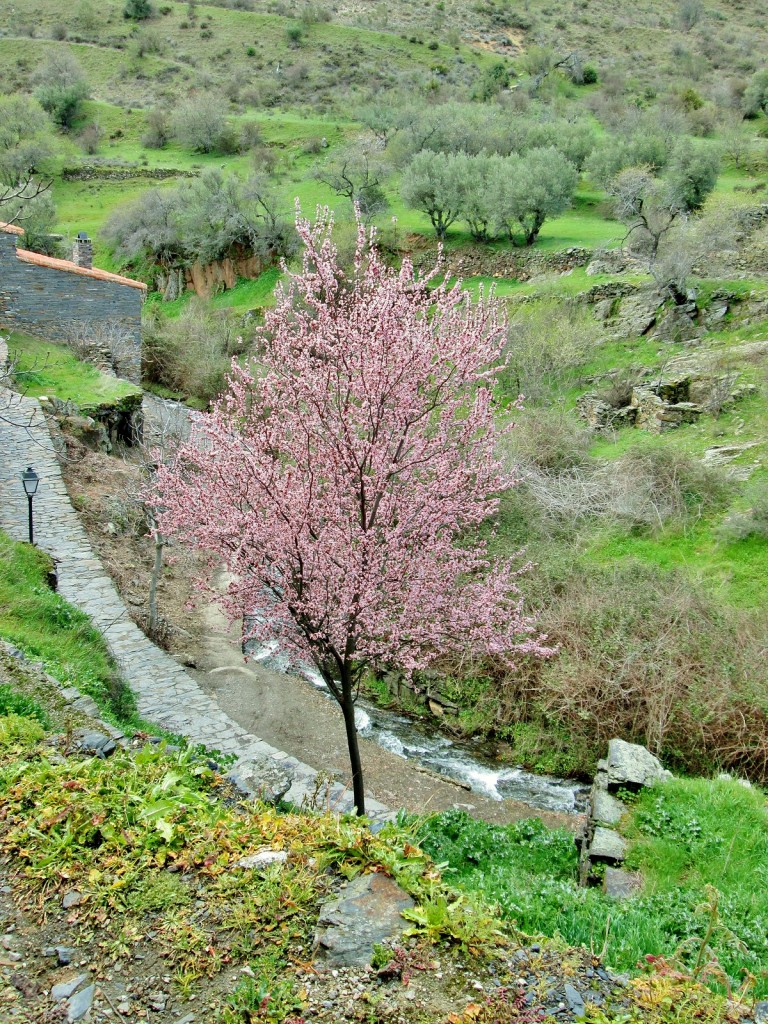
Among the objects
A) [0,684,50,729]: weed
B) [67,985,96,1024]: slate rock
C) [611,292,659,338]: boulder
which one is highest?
[611,292,659,338]: boulder

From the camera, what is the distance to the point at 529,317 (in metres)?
24.4

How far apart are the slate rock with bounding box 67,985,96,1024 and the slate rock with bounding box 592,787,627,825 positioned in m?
6.02

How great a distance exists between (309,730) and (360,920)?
7.78 meters

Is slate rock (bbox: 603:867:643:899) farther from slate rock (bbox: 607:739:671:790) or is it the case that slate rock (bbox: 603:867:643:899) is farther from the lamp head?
the lamp head

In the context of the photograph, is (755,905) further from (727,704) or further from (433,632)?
(727,704)

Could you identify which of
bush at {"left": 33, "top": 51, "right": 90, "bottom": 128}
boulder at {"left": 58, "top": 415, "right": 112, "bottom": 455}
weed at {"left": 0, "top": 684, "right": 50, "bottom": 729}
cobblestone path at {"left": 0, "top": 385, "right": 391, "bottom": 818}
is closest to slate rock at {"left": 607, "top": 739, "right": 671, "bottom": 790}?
cobblestone path at {"left": 0, "top": 385, "right": 391, "bottom": 818}

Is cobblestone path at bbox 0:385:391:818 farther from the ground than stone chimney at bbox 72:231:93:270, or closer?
closer

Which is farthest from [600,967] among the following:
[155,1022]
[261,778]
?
[261,778]

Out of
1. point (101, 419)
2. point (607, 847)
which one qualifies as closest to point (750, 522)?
point (607, 847)

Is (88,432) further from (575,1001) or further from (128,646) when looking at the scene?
(575,1001)

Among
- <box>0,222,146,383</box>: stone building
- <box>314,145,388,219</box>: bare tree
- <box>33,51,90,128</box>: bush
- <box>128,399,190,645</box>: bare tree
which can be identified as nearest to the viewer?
<box>128,399,190,645</box>: bare tree

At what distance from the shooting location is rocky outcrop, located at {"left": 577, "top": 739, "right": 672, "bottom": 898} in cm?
683

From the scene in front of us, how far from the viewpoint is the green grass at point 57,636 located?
7727 mm

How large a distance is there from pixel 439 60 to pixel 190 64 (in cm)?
2469
